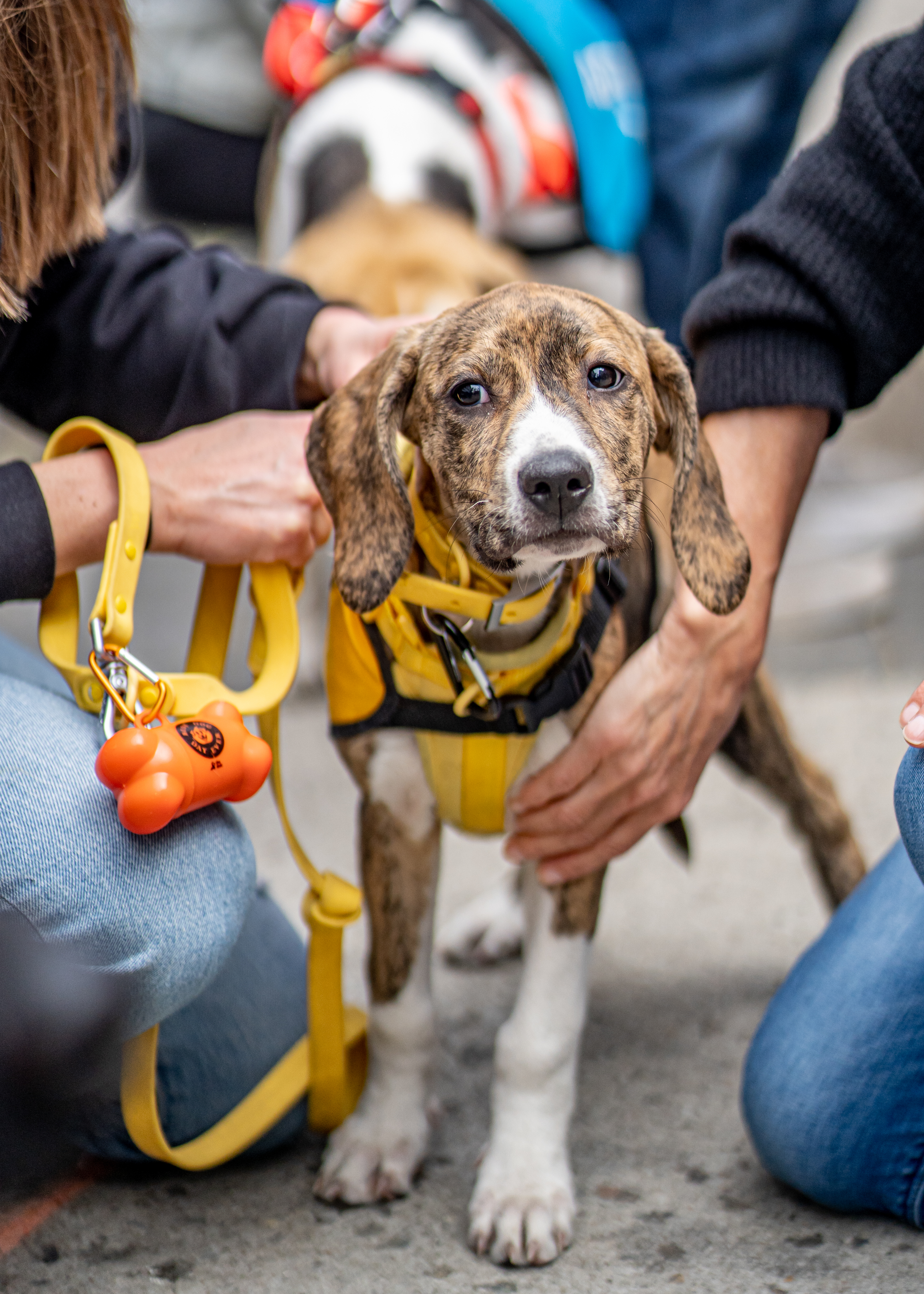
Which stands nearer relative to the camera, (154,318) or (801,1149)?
(801,1149)

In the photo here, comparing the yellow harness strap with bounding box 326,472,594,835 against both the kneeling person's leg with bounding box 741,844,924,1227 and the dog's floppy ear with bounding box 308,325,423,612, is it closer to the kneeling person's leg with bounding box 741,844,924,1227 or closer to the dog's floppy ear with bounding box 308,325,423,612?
the dog's floppy ear with bounding box 308,325,423,612

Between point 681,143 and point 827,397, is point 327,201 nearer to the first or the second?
point 681,143

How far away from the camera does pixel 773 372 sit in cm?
183

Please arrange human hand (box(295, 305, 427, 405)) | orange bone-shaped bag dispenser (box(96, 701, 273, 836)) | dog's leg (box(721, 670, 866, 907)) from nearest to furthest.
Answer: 1. orange bone-shaped bag dispenser (box(96, 701, 273, 836))
2. human hand (box(295, 305, 427, 405))
3. dog's leg (box(721, 670, 866, 907))

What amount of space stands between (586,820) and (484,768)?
148mm

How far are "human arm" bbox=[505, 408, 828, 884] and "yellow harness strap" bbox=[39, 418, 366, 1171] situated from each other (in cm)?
29

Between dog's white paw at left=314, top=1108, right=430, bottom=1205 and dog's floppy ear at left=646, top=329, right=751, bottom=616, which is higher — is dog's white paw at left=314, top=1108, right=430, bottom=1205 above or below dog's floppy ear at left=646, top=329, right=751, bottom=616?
below

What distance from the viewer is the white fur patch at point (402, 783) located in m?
1.79

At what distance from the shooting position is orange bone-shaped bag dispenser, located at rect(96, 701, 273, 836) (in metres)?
1.40

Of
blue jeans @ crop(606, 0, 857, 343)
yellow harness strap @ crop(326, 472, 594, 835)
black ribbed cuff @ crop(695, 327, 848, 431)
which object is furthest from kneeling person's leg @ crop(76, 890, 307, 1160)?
blue jeans @ crop(606, 0, 857, 343)

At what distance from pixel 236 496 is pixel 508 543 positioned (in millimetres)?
379

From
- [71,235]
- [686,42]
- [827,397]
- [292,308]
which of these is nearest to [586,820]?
[827,397]

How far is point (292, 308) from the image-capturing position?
1935 mm

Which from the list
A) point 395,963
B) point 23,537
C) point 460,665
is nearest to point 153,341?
point 23,537
